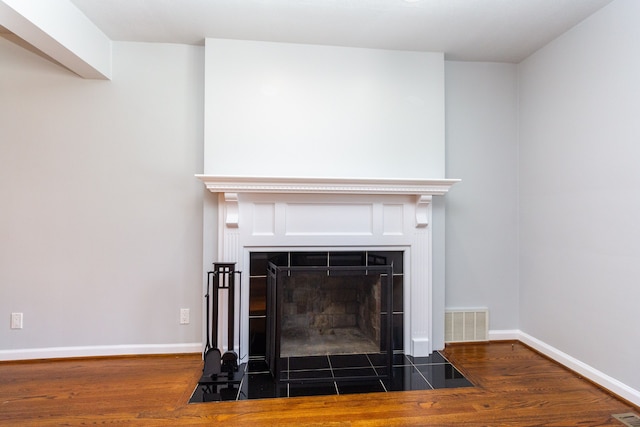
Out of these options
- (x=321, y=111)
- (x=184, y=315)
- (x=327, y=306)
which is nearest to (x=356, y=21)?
(x=321, y=111)

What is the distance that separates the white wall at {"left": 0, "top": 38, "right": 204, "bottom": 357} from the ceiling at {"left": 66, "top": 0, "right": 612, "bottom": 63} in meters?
0.32

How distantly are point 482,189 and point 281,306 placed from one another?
2.07 metres

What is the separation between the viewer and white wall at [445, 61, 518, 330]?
9.90 feet

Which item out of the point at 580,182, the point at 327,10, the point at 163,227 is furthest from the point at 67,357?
the point at 580,182

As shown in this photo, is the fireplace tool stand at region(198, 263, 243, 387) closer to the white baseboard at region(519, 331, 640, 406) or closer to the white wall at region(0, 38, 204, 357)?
the white wall at region(0, 38, 204, 357)

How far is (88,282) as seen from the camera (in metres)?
2.69

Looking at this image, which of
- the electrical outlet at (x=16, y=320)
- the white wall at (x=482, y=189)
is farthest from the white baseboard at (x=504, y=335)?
the electrical outlet at (x=16, y=320)

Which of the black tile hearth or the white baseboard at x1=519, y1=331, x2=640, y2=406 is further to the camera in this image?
the black tile hearth

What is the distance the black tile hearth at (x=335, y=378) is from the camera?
86.5 inches

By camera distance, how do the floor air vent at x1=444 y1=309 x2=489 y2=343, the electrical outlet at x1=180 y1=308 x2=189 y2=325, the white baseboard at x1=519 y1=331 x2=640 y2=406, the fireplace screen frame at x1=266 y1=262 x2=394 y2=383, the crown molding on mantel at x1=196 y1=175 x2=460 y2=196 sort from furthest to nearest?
the floor air vent at x1=444 y1=309 x2=489 y2=343
the electrical outlet at x1=180 y1=308 x2=189 y2=325
the crown molding on mantel at x1=196 y1=175 x2=460 y2=196
the fireplace screen frame at x1=266 y1=262 x2=394 y2=383
the white baseboard at x1=519 y1=331 x2=640 y2=406

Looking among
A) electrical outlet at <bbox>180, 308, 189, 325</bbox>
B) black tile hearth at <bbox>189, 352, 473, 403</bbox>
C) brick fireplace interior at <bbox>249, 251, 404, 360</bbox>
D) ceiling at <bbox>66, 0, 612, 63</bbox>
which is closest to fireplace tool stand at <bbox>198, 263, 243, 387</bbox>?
black tile hearth at <bbox>189, 352, 473, 403</bbox>

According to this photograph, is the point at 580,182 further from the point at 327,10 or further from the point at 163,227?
the point at 163,227

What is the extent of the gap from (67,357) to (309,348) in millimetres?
1938

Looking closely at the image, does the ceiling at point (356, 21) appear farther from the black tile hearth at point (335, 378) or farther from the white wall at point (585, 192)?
the black tile hearth at point (335, 378)
